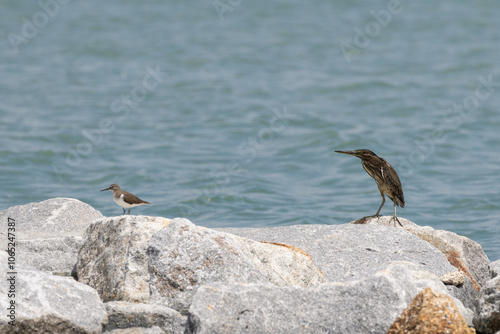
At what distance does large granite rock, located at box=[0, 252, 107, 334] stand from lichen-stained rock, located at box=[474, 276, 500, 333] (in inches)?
115

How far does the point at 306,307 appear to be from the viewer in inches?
204

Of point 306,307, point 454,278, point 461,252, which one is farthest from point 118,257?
point 461,252

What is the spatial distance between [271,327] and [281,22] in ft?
76.6

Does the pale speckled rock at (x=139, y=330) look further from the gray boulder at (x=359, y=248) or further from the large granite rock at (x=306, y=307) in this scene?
the gray boulder at (x=359, y=248)

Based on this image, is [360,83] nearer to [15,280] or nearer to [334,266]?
[334,266]

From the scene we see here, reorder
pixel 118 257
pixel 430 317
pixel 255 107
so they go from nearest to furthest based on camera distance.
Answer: pixel 430 317 → pixel 118 257 → pixel 255 107

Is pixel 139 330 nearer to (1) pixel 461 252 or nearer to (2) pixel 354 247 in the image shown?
(2) pixel 354 247

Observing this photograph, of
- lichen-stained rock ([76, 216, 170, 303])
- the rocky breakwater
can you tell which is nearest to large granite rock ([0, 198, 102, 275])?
the rocky breakwater

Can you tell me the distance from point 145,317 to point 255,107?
46.1 ft

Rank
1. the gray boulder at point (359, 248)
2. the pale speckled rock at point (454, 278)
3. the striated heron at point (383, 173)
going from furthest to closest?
the striated heron at point (383, 173)
the gray boulder at point (359, 248)
the pale speckled rock at point (454, 278)

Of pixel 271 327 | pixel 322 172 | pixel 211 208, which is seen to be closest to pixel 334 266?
pixel 271 327

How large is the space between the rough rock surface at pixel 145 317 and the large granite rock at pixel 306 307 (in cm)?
32

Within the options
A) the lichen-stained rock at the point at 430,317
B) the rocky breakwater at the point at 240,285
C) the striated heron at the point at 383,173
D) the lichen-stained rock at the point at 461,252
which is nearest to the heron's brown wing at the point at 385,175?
the striated heron at the point at 383,173

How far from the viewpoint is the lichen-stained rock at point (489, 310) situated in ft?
17.3
